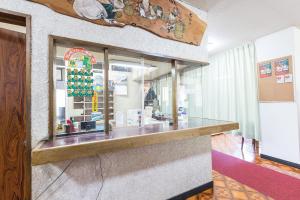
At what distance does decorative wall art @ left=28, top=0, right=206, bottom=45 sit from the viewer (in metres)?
1.47

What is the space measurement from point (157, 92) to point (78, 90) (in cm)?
116

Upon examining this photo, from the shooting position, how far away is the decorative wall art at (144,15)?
1.47 metres

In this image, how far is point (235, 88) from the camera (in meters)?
4.38

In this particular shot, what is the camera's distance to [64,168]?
1375mm

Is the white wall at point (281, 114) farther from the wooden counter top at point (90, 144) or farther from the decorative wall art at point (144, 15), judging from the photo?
the wooden counter top at point (90, 144)

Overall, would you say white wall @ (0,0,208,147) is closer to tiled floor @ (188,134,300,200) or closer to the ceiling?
the ceiling

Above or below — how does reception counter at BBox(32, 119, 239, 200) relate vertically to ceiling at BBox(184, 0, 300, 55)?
below

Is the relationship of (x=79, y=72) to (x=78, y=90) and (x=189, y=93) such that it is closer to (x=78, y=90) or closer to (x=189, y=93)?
(x=78, y=90)

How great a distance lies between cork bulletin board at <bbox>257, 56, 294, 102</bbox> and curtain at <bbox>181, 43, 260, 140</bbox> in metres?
0.36

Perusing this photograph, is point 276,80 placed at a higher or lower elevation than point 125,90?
higher

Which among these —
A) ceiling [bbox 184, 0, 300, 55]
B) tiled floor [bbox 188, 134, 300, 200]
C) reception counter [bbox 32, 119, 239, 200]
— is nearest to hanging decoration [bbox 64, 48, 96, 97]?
reception counter [bbox 32, 119, 239, 200]

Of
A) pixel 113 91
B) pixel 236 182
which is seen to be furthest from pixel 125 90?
pixel 236 182

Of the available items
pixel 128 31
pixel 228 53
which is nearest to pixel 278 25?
pixel 228 53

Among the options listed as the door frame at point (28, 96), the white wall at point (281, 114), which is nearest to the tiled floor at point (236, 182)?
the white wall at point (281, 114)
